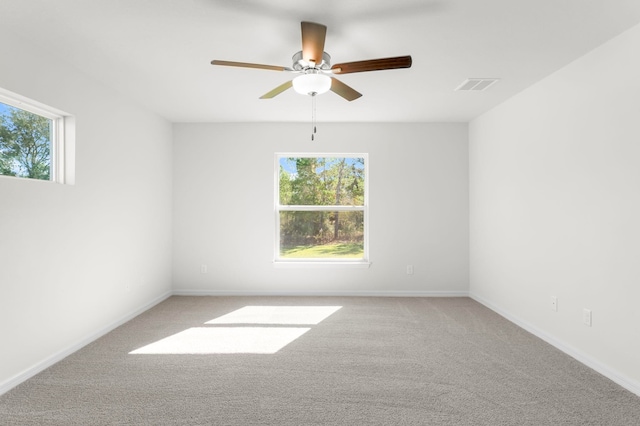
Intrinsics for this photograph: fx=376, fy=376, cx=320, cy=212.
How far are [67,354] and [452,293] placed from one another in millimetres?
4324

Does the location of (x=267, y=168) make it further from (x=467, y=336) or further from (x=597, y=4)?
(x=597, y=4)

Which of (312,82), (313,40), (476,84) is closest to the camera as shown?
(313,40)

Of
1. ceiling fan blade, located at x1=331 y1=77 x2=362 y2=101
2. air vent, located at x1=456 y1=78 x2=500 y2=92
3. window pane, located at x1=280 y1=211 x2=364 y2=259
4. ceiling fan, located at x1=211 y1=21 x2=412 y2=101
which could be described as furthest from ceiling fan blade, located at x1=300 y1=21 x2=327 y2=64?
window pane, located at x1=280 y1=211 x2=364 y2=259

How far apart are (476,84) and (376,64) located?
66.0 inches

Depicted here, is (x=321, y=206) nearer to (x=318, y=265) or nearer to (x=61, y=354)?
(x=318, y=265)

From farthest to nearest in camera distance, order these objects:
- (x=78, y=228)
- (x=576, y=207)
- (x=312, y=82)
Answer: (x=78, y=228) → (x=576, y=207) → (x=312, y=82)

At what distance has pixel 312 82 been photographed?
2.46m

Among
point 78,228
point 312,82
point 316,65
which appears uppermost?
point 316,65

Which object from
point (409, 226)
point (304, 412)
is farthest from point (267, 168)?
point (304, 412)

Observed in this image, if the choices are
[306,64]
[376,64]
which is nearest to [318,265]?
[306,64]

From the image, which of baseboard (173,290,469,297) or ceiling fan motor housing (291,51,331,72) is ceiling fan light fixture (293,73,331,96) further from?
baseboard (173,290,469,297)

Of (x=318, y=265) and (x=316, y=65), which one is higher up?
(x=316, y=65)

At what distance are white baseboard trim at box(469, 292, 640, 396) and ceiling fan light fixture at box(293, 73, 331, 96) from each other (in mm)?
2746

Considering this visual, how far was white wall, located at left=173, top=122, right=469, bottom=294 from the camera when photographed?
509 cm
